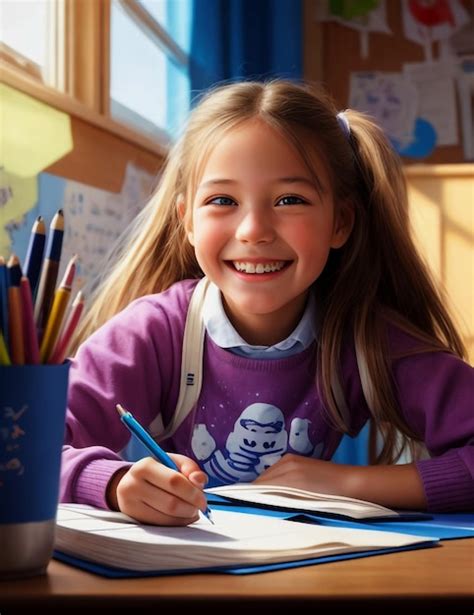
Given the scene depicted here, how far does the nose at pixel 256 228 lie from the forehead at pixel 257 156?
0.04 m

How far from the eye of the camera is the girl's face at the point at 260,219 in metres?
1.11

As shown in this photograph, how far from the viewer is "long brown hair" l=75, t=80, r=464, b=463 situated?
1.19m

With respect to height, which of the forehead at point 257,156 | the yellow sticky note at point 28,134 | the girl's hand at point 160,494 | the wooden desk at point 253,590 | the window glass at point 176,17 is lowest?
the wooden desk at point 253,590

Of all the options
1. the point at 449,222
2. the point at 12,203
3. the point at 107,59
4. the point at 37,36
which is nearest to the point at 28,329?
the point at 12,203

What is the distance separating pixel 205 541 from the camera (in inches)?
24.4

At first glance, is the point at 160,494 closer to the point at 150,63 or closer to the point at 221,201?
the point at 221,201

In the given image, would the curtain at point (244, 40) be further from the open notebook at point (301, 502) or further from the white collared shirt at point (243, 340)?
the open notebook at point (301, 502)

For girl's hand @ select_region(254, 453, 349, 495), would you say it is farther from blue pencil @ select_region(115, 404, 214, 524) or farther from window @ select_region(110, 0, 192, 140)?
window @ select_region(110, 0, 192, 140)

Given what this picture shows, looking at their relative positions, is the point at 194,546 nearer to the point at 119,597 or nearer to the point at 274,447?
the point at 119,597

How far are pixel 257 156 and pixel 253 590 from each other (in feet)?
2.26

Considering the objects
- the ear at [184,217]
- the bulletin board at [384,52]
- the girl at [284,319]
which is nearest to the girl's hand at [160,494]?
the girl at [284,319]

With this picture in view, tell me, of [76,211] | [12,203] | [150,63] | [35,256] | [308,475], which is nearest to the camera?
[35,256]

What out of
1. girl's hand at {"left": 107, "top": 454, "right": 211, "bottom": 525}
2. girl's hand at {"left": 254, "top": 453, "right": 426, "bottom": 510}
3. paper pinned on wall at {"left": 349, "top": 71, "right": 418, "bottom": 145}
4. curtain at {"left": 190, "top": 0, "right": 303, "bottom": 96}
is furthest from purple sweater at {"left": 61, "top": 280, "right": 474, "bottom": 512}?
paper pinned on wall at {"left": 349, "top": 71, "right": 418, "bottom": 145}

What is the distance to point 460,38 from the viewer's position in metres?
4.09
